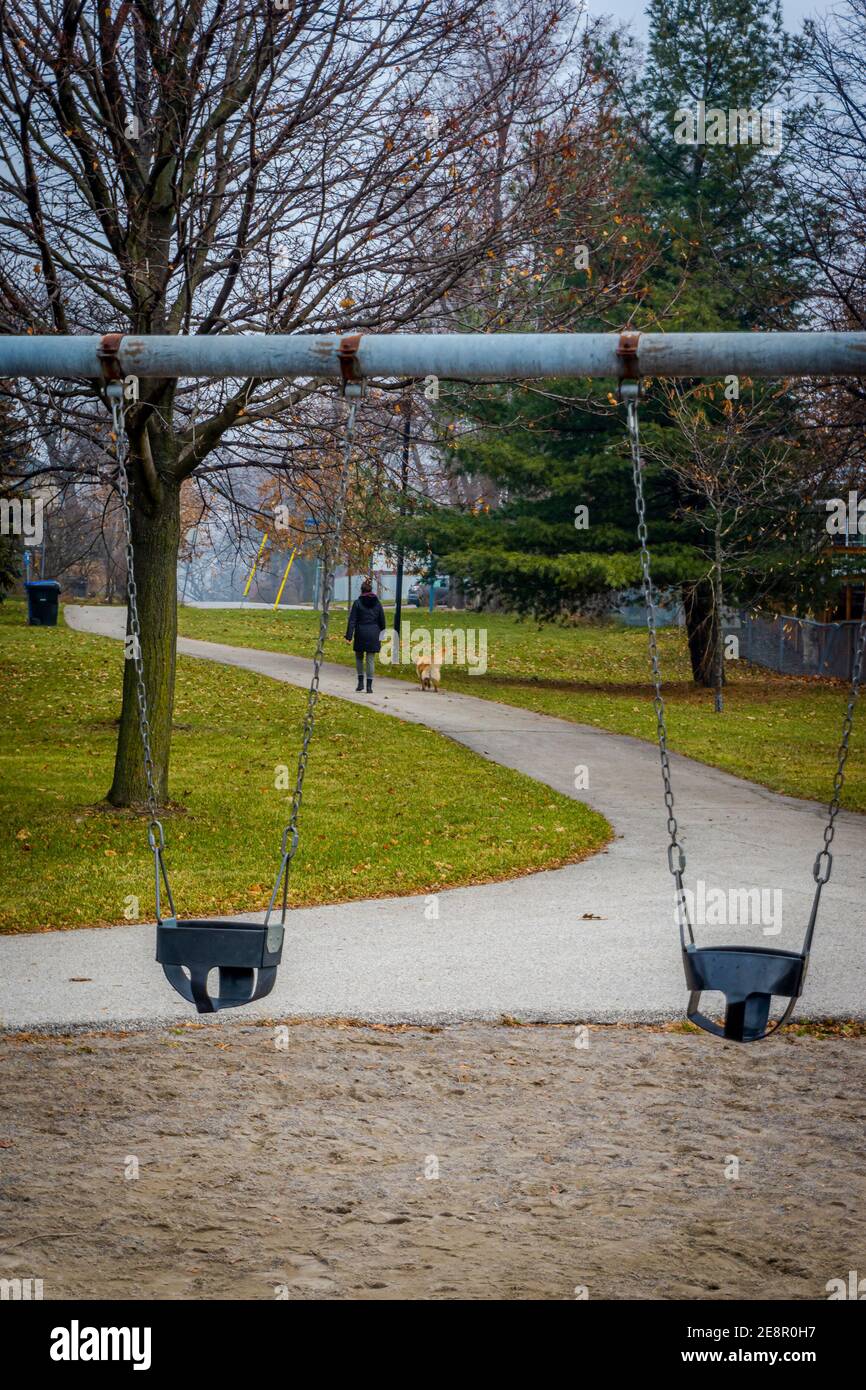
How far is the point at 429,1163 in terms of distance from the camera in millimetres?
5367

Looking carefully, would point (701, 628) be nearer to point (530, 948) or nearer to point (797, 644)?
point (797, 644)

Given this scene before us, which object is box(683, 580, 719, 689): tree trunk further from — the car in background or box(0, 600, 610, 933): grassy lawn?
the car in background

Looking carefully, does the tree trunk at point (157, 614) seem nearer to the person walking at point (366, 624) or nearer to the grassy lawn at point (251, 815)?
the grassy lawn at point (251, 815)

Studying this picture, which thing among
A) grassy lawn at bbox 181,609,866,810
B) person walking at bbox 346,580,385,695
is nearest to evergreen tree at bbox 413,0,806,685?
grassy lawn at bbox 181,609,866,810


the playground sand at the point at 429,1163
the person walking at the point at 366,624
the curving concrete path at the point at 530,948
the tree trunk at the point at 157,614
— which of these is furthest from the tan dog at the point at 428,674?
the playground sand at the point at 429,1163

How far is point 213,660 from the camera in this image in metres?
26.7

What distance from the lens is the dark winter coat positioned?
21312mm

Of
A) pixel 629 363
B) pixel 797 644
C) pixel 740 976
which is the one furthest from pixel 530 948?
pixel 797 644

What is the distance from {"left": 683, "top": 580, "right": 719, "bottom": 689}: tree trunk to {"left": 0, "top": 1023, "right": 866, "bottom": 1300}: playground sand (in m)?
20.1

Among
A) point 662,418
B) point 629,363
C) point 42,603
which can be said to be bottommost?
point 42,603

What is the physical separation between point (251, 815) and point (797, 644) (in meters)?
21.6

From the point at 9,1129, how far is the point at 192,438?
775cm

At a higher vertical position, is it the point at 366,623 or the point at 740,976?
the point at 366,623
